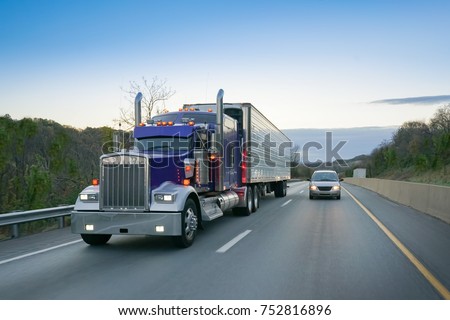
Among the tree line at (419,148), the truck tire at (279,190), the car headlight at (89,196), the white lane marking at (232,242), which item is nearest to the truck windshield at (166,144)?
the car headlight at (89,196)

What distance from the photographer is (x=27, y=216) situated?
11.2 meters

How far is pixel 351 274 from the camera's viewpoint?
689cm

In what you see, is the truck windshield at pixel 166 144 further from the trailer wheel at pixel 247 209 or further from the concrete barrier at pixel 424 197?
the concrete barrier at pixel 424 197

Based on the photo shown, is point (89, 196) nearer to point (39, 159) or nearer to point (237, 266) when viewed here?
point (237, 266)

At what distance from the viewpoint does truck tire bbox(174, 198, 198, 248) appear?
29.7 ft

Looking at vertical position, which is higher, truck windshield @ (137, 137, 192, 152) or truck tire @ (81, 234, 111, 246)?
truck windshield @ (137, 137, 192, 152)

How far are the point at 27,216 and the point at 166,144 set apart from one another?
4144 millimetres

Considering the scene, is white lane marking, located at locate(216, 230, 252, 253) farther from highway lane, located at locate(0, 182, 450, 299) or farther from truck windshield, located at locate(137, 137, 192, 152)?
truck windshield, located at locate(137, 137, 192, 152)

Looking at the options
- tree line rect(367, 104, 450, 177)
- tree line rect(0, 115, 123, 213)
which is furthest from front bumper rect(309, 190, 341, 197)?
tree line rect(367, 104, 450, 177)

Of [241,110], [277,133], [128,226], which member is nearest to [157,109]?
[277,133]

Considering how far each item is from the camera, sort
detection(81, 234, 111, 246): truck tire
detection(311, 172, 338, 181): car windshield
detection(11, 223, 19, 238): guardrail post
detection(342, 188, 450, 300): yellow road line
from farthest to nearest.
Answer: detection(311, 172, 338, 181): car windshield
detection(11, 223, 19, 238): guardrail post
detection(81, 234, 111, 246): truck tire
detection(342, 188, 450, 300): yellow road line

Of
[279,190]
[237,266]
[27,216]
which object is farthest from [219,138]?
[279,190]

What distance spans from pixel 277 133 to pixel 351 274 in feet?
59.9

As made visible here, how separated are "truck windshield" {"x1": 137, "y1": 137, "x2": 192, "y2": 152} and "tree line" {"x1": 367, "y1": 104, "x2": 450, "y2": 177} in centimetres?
4832
